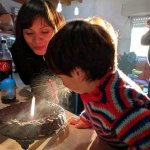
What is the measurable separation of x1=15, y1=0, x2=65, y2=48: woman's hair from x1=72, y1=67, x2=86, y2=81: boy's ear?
510 millimetres

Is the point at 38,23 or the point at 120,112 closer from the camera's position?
the point at 120,112

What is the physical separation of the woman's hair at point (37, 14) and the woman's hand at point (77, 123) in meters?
0.51

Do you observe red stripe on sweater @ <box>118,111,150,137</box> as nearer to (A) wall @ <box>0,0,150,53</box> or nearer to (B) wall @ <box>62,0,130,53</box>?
(A) wall @ <box>0,0,150,53</box>

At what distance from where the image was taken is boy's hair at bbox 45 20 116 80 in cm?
61

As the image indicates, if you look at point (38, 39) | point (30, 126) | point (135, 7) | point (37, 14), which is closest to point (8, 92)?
point (38, 39)

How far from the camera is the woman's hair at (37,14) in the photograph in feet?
3.64

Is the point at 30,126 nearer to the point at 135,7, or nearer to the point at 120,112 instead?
the point at 120,112

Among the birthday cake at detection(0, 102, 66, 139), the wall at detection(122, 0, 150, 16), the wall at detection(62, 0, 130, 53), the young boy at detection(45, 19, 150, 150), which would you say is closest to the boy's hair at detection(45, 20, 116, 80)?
the young boy at detection(45, 19, 150, 150)

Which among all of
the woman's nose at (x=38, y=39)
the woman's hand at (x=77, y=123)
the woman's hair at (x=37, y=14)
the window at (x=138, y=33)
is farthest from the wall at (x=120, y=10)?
the woman's hand at (x=77, y=123)

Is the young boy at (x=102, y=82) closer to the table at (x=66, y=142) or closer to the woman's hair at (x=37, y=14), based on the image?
the table at (x=66, y=142)

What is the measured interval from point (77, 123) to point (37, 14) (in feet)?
2.11

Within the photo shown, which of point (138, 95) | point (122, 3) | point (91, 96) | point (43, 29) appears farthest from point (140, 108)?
point (122, 3)

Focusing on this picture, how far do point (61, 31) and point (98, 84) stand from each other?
0.65 feet

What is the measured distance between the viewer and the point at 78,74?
64 cm
